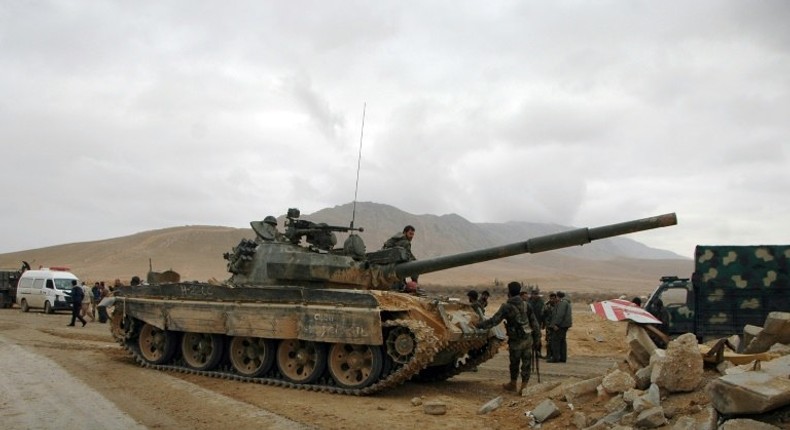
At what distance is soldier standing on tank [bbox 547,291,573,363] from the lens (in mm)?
15047

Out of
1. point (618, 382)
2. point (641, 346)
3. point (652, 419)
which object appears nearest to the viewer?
point (652, 419)

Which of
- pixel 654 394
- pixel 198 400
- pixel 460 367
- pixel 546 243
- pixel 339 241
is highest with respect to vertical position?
pixel 339 241

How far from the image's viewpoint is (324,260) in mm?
12359

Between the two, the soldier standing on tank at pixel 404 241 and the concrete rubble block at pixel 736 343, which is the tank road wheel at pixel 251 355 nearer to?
the soldier standing on tank at pixel 404 241

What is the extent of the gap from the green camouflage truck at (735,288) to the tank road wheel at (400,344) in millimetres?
7216

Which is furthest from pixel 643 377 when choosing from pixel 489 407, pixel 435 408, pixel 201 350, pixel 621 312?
pixel 201 350

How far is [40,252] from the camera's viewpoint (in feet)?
294

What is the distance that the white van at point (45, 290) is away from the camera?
3022 cm

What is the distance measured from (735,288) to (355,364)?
8.36 metres

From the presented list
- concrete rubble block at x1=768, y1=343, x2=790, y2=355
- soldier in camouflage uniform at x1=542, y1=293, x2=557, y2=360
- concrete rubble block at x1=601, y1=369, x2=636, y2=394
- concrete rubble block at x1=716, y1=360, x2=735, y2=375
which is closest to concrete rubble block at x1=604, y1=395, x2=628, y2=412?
concrete rubble block at x1=601, y1=369, x2=636, y2=394

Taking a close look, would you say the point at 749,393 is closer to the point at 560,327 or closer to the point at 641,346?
the point at 641,346

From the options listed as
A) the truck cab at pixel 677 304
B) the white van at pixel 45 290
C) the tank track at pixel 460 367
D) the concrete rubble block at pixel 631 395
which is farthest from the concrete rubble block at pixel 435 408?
the white van at pixel 45 290

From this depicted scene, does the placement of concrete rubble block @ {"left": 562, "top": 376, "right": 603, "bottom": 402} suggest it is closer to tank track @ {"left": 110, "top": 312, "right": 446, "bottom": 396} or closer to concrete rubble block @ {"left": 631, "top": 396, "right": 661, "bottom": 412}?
concrete rubble block @ {"left": 631, "top": 396, "right": 661, "bottom": 412}

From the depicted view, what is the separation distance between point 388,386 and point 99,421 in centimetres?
394
